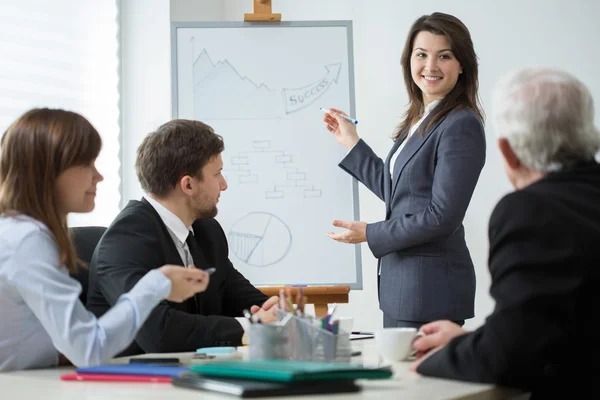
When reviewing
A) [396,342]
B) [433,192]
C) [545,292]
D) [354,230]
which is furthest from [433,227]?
[545,292]

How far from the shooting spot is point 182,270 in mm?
1399

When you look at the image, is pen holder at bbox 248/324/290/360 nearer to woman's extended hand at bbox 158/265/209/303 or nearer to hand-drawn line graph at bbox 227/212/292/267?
woman's extended hand at bbox 158/265/209/303

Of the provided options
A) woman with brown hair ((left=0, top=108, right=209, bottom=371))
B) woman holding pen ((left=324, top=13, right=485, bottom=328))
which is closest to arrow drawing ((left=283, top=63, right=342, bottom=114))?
woman holding pen ((left=324, top=13, right=485, bottom=328))

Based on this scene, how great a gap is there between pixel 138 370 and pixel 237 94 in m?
1.95

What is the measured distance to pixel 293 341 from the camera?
1.27m

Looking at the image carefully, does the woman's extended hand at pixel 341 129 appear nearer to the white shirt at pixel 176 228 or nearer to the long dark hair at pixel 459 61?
the long dark hair at pixel 459 61

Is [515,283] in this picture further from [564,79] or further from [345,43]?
[345,43]

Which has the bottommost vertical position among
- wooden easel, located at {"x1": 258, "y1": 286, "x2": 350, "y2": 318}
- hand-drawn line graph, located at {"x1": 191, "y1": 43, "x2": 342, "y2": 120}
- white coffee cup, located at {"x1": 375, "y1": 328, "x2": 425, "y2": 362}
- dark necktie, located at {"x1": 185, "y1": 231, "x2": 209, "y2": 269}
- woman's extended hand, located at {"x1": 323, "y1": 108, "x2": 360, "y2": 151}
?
wooden easel, located at {"x1": 258, "y1": 286, "x2": 350, "y2": 318}

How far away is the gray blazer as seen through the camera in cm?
223

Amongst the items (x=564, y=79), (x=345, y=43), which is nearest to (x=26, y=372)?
(x=564, y=79)

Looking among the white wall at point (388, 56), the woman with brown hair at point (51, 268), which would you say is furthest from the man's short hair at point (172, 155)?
the white wall at point (388, 56)

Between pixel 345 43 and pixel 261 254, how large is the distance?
3.17 feet

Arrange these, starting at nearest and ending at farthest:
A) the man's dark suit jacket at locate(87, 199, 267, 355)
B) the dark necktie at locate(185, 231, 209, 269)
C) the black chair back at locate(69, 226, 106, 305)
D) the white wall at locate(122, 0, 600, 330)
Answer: the man's dark suit jacket at locate(87, 199, 267, 355) → the black chair back at locate(69, 226, 106, 305) → the dark necktie at locate(185, 231, 209, 269) → the white wall at locate(122, 0, 600, 330)

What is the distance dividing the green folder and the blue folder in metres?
0.07
